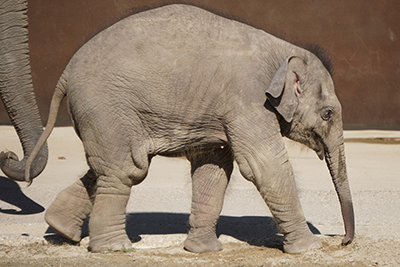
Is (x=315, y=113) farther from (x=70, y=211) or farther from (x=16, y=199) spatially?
(x=16, y=199)

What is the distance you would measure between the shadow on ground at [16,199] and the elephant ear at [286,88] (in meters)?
3.09

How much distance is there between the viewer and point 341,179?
4.71 metres

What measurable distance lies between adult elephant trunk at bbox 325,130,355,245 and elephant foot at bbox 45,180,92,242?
1.92 m

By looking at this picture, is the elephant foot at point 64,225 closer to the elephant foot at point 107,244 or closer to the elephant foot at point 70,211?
the elephant foot at point 70,211

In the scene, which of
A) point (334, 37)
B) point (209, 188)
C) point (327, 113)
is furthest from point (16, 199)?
point (334, 37)

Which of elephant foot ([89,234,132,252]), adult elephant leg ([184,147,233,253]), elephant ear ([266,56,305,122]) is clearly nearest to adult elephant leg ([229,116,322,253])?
elephant ear ([266,56,305,122])

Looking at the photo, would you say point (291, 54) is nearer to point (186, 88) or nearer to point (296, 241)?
point (186, 88)

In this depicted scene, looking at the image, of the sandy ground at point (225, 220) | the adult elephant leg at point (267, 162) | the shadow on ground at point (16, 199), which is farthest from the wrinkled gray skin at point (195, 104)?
the shadow on ground at point (16, 199)

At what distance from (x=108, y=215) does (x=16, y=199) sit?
8.44 feet

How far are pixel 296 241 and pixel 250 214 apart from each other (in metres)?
1.78

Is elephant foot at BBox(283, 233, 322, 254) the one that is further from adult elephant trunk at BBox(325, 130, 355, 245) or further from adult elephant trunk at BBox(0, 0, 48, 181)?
adult elephant trunk at BBox(0, 0, 48, 181)

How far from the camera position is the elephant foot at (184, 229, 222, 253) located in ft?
15.9

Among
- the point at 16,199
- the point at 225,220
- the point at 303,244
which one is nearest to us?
the point at 303,244

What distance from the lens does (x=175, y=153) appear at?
4.80 meters
